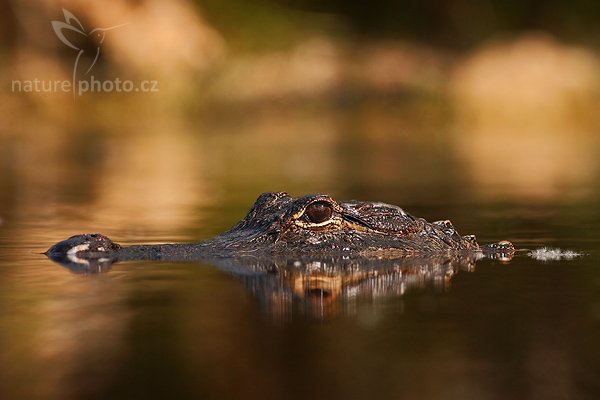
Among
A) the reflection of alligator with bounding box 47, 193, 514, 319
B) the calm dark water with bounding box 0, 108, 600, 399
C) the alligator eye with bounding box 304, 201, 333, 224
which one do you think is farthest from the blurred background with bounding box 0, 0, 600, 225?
the alligator eye with bounding box 304, 201, 333, 224

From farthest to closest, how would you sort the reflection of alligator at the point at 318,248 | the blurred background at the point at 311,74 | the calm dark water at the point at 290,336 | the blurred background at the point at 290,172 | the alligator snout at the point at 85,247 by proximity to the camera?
the blurred background at the point at 311,74, the alligator snout at the point at 85,247, the reflection of alligator at the point at 318,248, the blurred background at the point at 290,172, the calm dark water at the point at 290,336

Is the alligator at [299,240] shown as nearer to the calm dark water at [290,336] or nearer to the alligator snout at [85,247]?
the alligator snout at [85,247]

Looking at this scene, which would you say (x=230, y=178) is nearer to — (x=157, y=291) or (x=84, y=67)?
(x=157, y=291)

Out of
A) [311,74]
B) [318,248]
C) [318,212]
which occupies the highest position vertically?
[311,74]

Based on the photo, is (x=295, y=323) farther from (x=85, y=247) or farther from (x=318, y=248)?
(x=85, y=247)

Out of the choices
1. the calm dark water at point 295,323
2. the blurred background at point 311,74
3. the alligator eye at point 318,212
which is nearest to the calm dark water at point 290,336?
the calm dark water at point 295,323

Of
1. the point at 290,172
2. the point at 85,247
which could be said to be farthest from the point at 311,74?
the point at 85,247

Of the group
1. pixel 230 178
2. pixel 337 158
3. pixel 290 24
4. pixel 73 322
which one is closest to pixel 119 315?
pixel 73 322

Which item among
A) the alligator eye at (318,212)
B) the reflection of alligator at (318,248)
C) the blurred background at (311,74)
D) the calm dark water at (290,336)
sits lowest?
the calm dark water at (290,336)
